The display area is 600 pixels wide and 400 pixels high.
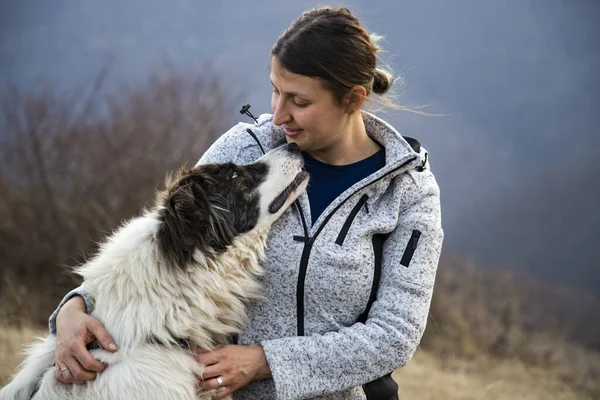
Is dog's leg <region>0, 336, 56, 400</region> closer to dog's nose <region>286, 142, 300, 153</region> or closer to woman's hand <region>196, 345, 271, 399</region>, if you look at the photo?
woman's hand <region>196, 345, 271, 399</region>

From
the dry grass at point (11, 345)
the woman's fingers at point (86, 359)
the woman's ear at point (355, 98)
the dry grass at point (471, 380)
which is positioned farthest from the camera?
the dry grass at point (471, 380)

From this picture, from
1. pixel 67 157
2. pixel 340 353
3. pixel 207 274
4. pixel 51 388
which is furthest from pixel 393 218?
pixel 67 157

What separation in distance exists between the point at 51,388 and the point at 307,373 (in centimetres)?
98

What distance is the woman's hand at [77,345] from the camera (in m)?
2.47

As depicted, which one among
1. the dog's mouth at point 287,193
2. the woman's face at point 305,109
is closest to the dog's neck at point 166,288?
the dog's mouth at point 287,193

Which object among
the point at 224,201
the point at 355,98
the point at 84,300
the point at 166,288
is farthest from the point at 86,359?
the point at 355,98

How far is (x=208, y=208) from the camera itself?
2.75 metres

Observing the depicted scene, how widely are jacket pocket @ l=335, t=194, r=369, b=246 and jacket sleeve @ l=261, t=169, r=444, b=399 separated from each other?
0.21 metres

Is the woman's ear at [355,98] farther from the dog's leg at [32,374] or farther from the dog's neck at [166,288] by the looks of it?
the dog's leg at [32,374]

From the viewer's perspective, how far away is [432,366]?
6645 millimetres

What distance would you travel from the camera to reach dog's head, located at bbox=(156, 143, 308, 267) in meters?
2.68

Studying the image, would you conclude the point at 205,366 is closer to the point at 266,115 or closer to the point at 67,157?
the point at 266,115

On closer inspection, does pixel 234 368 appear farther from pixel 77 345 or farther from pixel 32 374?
pixel 32 374

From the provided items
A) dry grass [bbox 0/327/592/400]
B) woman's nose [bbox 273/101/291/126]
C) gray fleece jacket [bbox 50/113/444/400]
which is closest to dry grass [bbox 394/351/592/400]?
dry grass [bbox 0/327/592/400]
